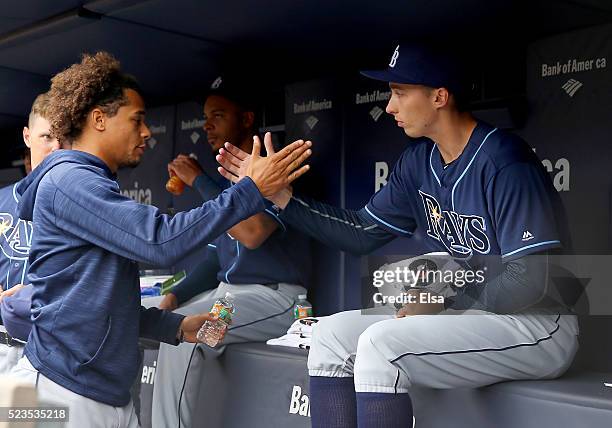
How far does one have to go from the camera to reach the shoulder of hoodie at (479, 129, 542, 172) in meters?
2.71

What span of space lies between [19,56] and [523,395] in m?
3.36

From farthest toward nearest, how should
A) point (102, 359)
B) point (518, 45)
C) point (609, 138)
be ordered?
1. point (518, 45)
2. point (609, 138)
3. point (102, 359)

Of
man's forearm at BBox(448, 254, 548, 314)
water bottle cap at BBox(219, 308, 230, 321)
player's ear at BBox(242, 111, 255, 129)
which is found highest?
player's ear at BBox(242, 111, 255, 129)

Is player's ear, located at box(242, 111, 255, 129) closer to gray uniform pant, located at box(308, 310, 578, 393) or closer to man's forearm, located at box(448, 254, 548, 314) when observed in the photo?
gray uniform pant, located at box(308, 310, 578, 393)

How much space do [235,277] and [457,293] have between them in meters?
1.43

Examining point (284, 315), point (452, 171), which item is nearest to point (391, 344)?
point (452, 171)

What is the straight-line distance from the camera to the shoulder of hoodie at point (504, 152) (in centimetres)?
271

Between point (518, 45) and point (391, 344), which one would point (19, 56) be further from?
point (391, 344)

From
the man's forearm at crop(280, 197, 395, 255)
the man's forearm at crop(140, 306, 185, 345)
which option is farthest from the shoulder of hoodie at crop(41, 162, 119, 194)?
the man's forearm at crop(280, 197, 395, 255)

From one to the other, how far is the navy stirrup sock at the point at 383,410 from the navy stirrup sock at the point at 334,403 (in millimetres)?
218

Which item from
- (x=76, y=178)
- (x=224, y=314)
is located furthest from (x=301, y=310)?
(x=76, y=178)

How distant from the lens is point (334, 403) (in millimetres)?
2688

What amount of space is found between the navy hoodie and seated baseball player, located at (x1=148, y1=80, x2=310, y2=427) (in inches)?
51.8

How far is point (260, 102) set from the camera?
5.05 meters
